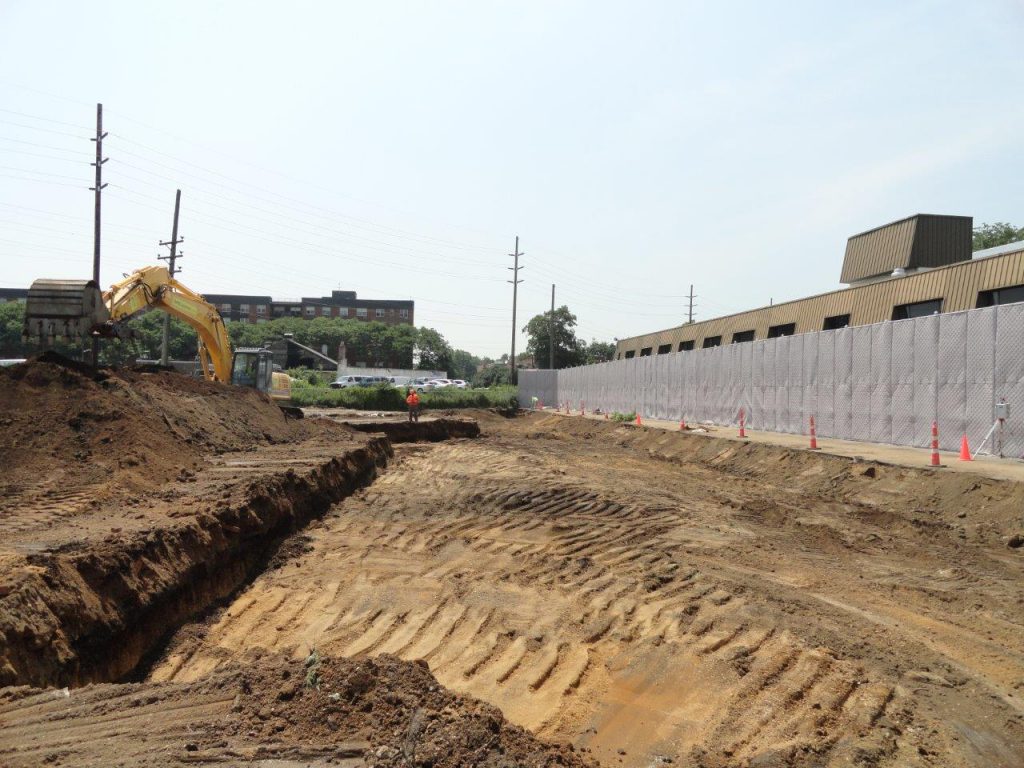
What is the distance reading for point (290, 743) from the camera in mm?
3117

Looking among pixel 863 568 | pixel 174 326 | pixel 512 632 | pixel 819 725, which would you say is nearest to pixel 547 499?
pixel 863 568

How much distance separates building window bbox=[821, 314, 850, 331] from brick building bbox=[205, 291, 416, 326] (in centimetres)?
9085

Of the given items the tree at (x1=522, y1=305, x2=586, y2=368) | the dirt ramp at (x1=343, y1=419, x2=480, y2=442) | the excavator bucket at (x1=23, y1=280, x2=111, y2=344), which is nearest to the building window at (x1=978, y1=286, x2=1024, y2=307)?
the dirt ramp at (x1=343, y1=419, x2=480, y2=442)

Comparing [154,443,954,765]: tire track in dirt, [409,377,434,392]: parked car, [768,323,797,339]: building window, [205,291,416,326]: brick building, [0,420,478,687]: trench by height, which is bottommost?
[154,443,954,765]: tire track in dirt

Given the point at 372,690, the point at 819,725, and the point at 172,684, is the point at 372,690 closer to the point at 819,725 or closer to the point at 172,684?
the point at 172,684

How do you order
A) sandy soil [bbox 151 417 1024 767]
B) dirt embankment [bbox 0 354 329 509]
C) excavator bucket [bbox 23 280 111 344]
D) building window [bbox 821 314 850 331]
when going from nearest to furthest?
sandy soil [bbox 151 417 1024 767] → dirt embankment [bbox 0 354 329 509] → excavator bucket [bbox 23 280 111 344] → building window [bbox 821 314 850 331]

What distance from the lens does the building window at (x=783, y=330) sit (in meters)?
29.0

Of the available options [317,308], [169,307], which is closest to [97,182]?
[169,307]

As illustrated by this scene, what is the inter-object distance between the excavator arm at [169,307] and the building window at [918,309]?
61.6 ft

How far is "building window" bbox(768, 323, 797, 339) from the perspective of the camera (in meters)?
29.0

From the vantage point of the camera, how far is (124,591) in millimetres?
5477

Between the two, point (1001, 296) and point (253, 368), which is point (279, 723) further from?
point (253, 368)

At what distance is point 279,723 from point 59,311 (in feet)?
39.2

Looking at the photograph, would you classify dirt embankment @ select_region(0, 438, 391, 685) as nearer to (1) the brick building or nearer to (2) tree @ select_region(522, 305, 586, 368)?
(2) tree @ select_region(522, 305, 586, 368)
